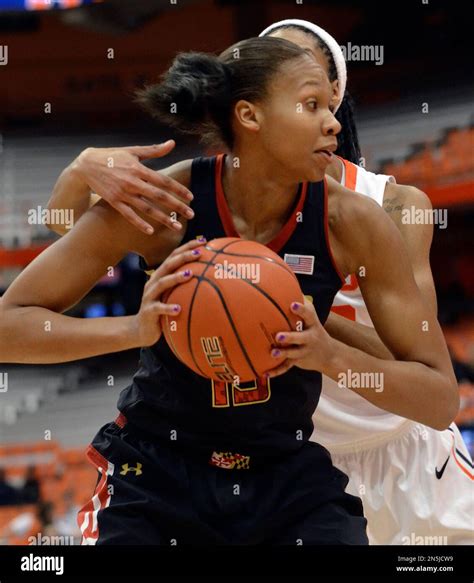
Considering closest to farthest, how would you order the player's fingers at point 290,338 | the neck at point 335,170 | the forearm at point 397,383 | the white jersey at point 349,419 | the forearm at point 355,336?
1. the player's fingers at point 290,338
2. the forearm at point 397,383
3. the forearm at point 355,336
4. the neck at point 335,170
5. the white jersey at point 349,419

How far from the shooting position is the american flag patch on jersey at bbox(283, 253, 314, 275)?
223 centimetres

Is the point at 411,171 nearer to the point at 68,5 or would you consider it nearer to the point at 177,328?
the point at 68,5

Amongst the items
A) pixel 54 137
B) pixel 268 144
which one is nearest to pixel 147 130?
pixel 54 137

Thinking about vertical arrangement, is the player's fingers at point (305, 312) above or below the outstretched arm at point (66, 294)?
below

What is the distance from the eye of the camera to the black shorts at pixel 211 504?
85.3 inches

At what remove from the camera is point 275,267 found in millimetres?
2016

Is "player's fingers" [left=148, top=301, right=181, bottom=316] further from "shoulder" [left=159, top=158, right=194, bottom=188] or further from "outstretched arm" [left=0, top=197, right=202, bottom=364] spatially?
"shoulder" [left=159, top=158, right=194, bottom=188]

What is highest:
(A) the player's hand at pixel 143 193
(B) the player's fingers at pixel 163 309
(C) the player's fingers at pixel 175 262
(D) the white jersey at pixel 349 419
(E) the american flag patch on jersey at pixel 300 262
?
(A) the player's hand at pixel 143 193

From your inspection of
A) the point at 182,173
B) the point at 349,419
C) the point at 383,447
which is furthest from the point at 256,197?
the point at 383,447

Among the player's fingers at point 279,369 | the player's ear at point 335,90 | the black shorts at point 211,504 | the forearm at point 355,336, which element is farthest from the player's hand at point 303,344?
A: the player's ear at point 335,90

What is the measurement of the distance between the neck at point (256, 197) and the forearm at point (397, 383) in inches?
14.4

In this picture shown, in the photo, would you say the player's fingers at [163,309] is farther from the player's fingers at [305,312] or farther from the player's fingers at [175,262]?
the player's fingers at [305,312]

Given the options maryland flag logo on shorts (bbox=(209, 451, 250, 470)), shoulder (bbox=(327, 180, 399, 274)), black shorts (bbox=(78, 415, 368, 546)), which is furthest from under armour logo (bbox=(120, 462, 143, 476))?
shoulder (bbox=(327, 180, 399, 274))

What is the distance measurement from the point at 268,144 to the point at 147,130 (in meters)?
6.44
